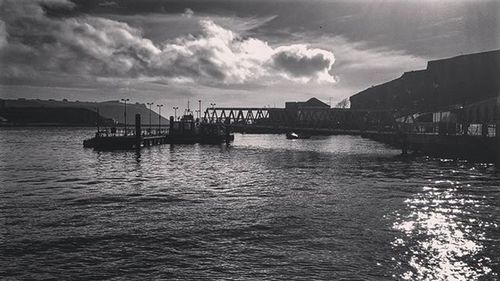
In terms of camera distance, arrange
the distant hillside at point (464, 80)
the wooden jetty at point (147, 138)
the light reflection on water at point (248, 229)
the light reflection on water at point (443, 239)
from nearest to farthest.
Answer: the light reflection on water at point (443, 239) → the light reflection on water at point (248, 229) → the wooden jetty at point (147, 138) → the distant hillside at point (464, 80)

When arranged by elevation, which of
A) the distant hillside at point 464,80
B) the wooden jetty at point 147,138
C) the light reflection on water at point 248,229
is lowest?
the light reflection on water at point 248,229

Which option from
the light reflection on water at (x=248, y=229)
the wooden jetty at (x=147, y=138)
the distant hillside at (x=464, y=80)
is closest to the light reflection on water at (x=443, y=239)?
the light reflection on water at (x=248, y=229)

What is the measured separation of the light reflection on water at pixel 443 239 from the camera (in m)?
20.6

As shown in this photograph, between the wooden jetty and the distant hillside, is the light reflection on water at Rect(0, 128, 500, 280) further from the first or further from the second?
the distant hillside

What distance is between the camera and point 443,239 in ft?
85.9

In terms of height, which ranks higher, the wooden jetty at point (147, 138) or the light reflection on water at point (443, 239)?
the wooden jetty at point (147, 138)

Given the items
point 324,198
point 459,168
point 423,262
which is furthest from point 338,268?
point 459,168

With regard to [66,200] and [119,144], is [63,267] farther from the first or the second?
[119,144]

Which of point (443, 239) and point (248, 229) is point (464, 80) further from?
point (248, 229)

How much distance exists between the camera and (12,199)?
3944cm

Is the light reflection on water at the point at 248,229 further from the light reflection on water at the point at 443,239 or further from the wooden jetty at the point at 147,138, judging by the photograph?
the wooden jetty at the point at 147,138

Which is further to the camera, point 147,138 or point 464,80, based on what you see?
point 464,80

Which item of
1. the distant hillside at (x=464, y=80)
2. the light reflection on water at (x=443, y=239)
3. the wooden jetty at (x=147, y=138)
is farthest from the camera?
the distant hillside at (x=464, y=80)

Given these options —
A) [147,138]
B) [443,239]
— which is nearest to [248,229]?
[443,239]
